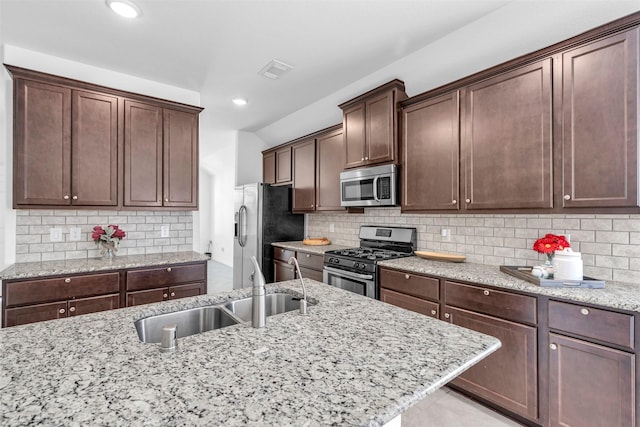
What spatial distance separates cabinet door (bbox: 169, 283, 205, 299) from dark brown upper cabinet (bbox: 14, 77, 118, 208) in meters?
0.98

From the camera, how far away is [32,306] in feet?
7.43

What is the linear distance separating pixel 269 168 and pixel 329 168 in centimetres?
153

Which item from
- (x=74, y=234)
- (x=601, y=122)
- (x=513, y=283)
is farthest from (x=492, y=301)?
(x=74, y=234)

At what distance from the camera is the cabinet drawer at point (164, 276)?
8.68ft

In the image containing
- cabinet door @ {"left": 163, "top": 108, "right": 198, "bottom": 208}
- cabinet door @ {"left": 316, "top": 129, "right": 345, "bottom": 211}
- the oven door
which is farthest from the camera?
cabinet door @ {"left": 316, "top": 129, "right": 345, "bottom": 211}

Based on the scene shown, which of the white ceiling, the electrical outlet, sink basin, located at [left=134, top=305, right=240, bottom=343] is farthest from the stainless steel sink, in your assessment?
the electrical outlet

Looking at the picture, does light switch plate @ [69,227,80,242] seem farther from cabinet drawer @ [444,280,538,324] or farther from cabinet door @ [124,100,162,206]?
cabinet drawer @ [444,280,538,324]

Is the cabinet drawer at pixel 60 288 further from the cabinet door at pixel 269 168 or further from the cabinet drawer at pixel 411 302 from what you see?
the cabinet door at pixel 269 168

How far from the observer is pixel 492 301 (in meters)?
2.00

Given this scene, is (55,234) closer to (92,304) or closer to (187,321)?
(92,304)

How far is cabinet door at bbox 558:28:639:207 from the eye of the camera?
167 centimetres

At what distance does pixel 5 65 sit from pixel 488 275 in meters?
4.05

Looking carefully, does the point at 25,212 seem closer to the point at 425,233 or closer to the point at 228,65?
the point at 228,65

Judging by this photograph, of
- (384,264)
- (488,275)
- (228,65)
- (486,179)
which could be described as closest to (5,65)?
(228,65)
